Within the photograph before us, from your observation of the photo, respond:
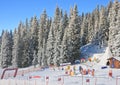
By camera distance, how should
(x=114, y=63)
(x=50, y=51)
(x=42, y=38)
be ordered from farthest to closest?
(x=42, y=38), (x=50, y=51), (x=114, y=63)

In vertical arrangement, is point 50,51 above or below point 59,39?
below

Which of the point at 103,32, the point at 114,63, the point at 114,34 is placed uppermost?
the point at 103,32

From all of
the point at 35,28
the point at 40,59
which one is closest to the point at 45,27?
the point at 35,28

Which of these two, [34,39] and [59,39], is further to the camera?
[34,39]

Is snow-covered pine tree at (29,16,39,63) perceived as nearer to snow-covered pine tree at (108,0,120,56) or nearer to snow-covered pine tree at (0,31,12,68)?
snow-covered pine tree at (0,31,12,68)

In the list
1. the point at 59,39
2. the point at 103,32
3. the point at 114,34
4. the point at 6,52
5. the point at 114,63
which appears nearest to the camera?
the point at 114,63

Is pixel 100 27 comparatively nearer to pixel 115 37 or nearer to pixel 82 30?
pixel 82 30

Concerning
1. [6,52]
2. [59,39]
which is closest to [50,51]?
[59,39]

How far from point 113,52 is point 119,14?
32.0 feet

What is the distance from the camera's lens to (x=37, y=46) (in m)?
111

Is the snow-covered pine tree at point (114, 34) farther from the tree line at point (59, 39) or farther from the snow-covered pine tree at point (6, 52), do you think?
the snow-covered pine tree at point (6, 52)

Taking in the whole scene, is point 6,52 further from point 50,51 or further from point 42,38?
point 50,51

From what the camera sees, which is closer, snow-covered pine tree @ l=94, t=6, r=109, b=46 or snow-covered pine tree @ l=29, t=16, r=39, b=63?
snow-covered pine tree @ l=94, t=6, r=109, b=46

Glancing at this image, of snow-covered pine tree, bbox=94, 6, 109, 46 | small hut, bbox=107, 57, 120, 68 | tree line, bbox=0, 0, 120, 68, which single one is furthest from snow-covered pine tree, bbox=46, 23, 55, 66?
small hut, bbox=107, 57, 120, 68
